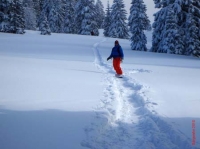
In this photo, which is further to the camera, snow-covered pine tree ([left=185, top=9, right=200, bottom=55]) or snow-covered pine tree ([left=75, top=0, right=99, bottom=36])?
snow-covered pine tree ([left=75, top=0, right=99, bottom=36])

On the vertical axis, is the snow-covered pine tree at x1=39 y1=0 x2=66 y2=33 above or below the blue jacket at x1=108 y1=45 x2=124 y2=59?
above

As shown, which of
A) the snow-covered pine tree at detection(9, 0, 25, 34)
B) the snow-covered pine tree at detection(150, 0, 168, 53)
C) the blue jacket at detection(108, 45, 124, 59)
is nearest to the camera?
the blue jacket at detection(108, 45, 124, 59)

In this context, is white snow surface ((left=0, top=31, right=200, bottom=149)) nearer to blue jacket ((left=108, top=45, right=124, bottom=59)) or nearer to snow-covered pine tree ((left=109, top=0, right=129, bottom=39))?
blue jacket ((left=108, top=45, right=124, bottom=59))

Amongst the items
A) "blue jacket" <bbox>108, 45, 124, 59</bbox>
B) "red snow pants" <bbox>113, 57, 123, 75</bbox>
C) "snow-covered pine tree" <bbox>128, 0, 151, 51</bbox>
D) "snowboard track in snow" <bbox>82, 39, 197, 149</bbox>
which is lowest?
"snowboard track in snow" <bbox>82, 39, 197, 149</bbox>

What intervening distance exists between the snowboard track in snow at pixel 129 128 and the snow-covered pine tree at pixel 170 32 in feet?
67.3

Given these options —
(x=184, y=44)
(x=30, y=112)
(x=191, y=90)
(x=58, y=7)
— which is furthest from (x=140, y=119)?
(x=58, y=7)

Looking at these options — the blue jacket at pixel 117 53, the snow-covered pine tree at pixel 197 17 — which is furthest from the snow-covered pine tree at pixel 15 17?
the blue jacket at pixel 117 53

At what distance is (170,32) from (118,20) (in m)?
27.8

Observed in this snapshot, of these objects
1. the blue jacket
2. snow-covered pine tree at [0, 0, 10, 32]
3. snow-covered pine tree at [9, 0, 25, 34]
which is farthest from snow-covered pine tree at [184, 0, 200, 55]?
snow-covered pine tree at [0, 0, 10, 32]

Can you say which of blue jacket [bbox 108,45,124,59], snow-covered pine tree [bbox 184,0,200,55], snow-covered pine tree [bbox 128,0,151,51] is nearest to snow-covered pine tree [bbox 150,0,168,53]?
snow-covered pine tree [bbox 184,0,200,55]

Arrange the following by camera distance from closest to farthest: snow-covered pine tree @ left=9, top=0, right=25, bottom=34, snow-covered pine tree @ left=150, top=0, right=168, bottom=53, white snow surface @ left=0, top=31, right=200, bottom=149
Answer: white snow surface @ left=0, top=31, right=200, bottom=149
snow-covered pine tree @ left=150, top=0, right=168, bottom=53
snow-covered pine tree @ left=9, top=0, right=25, bottom=34

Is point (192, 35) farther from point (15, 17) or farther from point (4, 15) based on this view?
point (4, 15)

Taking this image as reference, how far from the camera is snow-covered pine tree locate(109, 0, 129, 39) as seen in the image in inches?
2041

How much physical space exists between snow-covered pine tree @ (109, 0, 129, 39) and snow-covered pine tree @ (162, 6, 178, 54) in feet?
88.9
